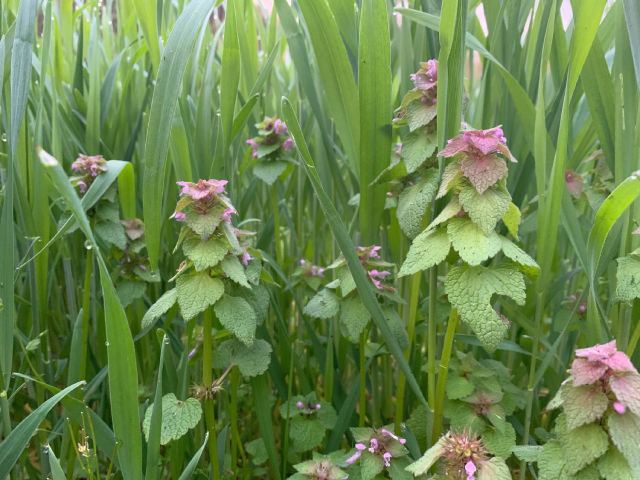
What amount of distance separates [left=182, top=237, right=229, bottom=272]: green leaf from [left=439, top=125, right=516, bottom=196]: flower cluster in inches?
9.6

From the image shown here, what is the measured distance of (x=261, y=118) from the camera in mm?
1302

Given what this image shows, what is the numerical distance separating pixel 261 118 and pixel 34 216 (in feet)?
1.49

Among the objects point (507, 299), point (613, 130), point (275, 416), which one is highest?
point (613, 130)

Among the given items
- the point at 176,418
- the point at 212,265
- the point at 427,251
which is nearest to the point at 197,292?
the point at 212,265

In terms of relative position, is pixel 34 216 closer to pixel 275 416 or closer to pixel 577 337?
pixel 275 416

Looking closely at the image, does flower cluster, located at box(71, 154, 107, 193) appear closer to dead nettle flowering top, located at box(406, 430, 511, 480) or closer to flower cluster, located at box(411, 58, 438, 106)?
flower cluster, located at box(411, 58, 438, 106)

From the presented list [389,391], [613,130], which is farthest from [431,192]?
[389,391]

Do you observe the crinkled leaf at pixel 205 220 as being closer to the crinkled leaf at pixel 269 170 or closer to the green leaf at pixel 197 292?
the green leaf at pixel 197 292

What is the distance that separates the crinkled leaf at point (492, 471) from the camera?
0.67 meters

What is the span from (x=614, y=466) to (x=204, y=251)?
45cm

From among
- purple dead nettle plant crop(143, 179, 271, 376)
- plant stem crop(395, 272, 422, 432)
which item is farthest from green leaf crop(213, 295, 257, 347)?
plant stem crop(395, 272, 422, 432)

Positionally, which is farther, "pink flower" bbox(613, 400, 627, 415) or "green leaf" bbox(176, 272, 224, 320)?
"green leaf" bbox(176, 272, 224, 320)

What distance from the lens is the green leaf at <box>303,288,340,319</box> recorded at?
906 millimetres

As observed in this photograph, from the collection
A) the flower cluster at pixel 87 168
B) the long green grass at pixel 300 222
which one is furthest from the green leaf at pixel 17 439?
the flower cluster at pixel 87 168
